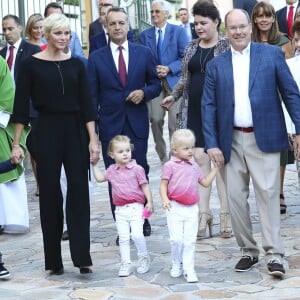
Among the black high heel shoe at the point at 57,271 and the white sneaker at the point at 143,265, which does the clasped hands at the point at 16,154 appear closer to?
the black high heel shoe at the point at 57,271

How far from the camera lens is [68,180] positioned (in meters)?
7.03

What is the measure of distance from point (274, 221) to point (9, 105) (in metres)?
3.12

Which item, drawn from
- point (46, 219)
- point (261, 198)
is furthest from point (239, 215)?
point (46, 219)

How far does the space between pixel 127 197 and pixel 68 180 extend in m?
0.50

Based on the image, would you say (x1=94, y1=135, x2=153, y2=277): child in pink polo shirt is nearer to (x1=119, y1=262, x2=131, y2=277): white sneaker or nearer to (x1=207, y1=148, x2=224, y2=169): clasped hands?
(x1=119, y1=262, x2=131, y2=277): white sneaker

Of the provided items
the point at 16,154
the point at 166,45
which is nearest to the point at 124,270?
the point at 16,154

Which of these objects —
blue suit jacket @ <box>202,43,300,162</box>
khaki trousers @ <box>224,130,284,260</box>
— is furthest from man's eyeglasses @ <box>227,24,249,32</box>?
khaki trousers @ <box>224,130,284,260</box>

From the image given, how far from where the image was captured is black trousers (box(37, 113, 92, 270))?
23.0 ft

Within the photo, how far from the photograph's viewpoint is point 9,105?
863 centimetres

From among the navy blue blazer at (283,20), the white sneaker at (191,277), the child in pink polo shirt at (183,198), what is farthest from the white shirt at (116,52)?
the navy blue blazer at (283,20)

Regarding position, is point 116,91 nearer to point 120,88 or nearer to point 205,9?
point 120,88

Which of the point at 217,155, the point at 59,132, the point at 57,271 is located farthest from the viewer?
the point at 57,271

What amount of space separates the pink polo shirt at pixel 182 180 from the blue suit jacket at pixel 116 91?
1.49 metres

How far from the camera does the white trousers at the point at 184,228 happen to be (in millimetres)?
6676
